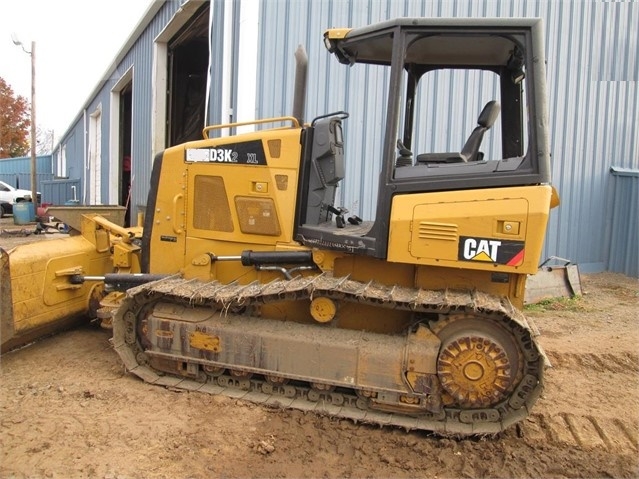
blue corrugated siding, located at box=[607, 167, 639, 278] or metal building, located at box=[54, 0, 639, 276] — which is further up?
metal building, located at box=[54, 0, 639, 276]

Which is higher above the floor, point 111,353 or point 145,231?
point 145,231

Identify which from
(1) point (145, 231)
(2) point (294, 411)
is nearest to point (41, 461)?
(2) point (294, 411)

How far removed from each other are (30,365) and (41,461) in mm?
1843

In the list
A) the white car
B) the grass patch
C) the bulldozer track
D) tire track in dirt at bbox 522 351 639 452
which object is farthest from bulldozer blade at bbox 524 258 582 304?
the white car

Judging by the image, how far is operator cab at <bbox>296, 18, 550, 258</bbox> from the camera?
3715 millimetres

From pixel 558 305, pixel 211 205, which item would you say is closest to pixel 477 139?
pixel 211 205

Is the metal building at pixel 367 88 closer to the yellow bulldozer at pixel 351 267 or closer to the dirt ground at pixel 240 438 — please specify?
the yellow bulldozer at pixel 351 267

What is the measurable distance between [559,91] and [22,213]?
1955 centimetres

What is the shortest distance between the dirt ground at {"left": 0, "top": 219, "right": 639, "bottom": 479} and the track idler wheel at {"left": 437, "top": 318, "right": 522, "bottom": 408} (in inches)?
12.4

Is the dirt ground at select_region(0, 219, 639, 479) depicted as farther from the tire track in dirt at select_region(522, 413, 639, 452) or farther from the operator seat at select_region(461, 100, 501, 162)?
the operator seat at select_region(461, 100, 501, 162)

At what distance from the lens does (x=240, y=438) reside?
3705mm

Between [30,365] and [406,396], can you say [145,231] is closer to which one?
[30,365]

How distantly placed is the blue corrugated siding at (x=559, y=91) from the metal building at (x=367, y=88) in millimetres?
19

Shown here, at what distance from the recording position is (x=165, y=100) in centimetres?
1150
